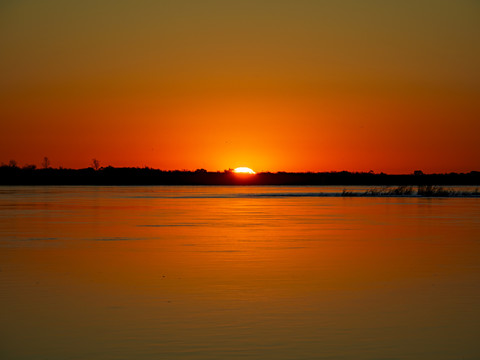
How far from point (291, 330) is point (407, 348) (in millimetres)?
2129

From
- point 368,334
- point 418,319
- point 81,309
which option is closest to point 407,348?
point 368,334

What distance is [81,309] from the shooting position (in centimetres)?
1448

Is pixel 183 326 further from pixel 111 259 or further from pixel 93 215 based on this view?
pixel 93 215

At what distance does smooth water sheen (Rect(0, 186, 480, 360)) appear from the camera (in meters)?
11.8

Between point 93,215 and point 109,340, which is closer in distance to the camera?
point 109,340

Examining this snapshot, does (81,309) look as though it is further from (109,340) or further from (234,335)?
(234,335)

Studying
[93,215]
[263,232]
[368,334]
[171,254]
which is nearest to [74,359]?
[368,334]

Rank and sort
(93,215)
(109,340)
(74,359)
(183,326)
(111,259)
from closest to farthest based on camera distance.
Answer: (74,359) → (109,340) → (183,326) → (111,259) → (93,215)

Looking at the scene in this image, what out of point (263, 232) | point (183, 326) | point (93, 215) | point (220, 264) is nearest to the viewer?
point (183, 326)

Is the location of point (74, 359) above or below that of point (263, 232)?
below

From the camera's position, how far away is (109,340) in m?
12.0

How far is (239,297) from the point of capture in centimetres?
1566

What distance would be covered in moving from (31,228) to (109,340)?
2325 centimetres

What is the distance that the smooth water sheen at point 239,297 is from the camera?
11.8 metres
